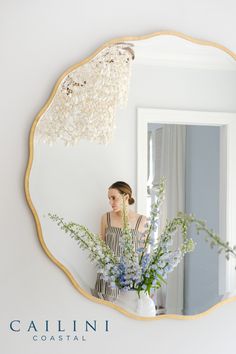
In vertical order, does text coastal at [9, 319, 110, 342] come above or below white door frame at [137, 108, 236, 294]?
below

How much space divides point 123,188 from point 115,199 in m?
0.05

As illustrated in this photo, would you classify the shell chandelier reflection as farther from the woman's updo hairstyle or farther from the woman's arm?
the woman's arm

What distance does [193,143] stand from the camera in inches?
83.0

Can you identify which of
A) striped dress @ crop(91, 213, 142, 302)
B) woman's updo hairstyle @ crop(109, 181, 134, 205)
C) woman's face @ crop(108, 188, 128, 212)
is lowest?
striped dress @ crop(91, 213, 142, 302)

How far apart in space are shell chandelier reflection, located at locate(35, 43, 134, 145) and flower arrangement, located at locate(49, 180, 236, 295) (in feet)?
0.93

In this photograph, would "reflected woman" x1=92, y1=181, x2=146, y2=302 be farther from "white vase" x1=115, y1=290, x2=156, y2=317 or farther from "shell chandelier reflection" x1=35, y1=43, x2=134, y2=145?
"shell chandelier reflection" x1=35, y1=43, x2=134, y2=145

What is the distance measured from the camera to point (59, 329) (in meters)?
1.99

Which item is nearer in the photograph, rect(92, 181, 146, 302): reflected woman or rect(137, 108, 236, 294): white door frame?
rect(92, 181, 146, 302): reflected woman

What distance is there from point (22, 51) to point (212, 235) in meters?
0.94

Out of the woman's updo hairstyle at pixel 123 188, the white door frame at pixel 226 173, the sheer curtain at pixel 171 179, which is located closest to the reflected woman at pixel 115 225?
the woman's updo hairstyle at pixel 123 188

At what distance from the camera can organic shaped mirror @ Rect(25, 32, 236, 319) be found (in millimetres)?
1981

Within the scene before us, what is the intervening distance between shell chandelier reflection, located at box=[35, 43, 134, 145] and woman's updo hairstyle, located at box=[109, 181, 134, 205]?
0.16 m

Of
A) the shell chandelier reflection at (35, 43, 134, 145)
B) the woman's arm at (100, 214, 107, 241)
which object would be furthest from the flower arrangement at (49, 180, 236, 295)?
the shell chandelier reflection at (35, 43, 134, 145)

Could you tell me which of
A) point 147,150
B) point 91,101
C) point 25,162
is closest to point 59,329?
point 25,162
